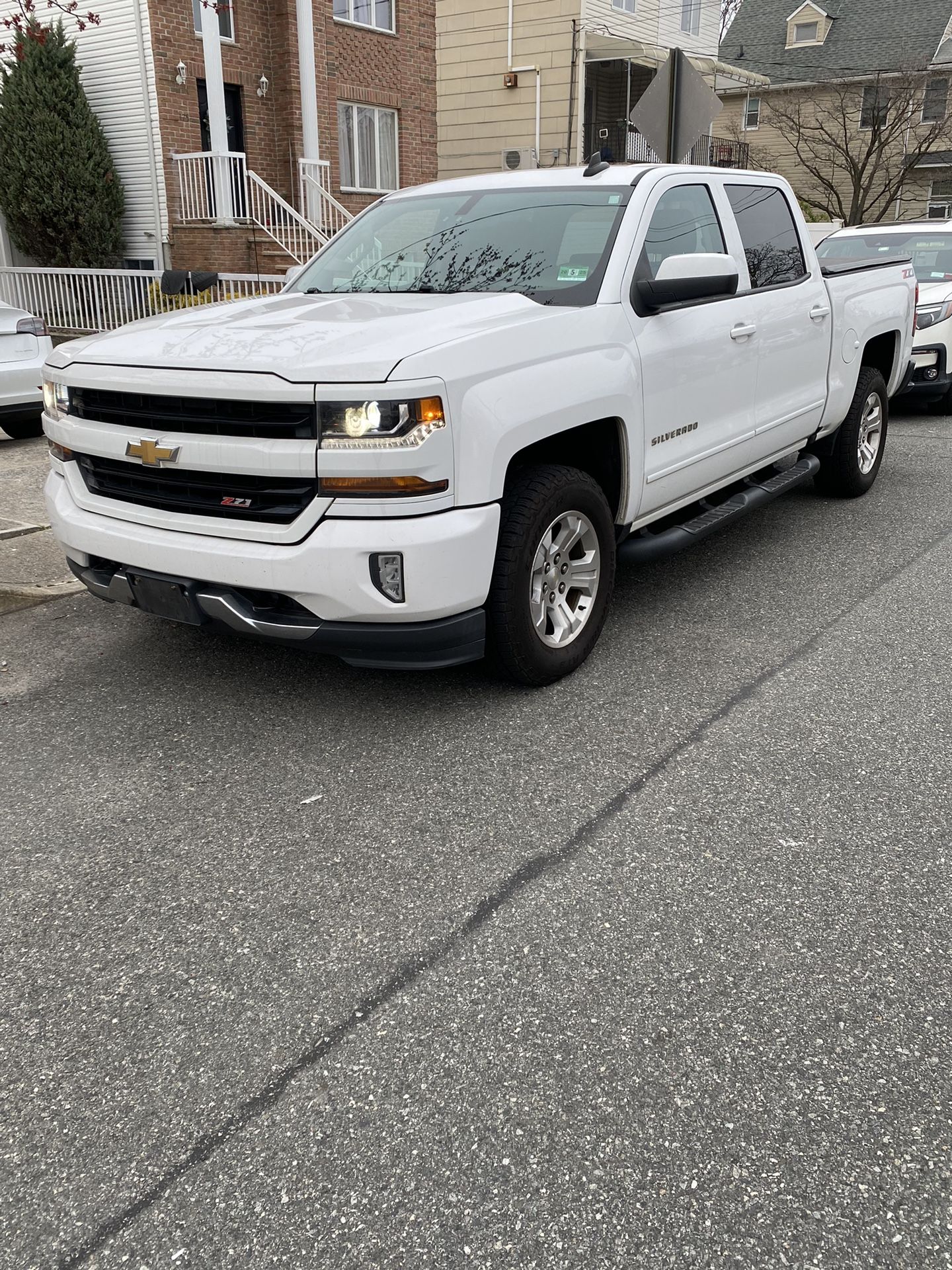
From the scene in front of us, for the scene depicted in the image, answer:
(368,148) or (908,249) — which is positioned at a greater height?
(368,148)

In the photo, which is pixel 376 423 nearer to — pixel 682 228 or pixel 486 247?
pixel 486 247

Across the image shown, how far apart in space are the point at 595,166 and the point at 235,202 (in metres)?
14.7

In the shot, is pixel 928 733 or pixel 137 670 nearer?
pixel 928 733

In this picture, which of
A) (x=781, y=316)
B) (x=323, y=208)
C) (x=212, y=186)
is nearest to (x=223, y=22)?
(x=212, y=186)

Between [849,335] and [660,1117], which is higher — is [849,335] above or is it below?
above

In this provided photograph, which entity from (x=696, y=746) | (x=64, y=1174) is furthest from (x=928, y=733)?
(x=64, y=1174)

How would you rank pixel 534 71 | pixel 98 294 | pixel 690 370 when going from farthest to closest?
pixel 534 71 < pixel 98 294 < pixel 690 370

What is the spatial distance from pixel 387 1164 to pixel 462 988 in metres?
0.54

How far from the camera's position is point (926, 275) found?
11.2 m

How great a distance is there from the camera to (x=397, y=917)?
2.89 metres

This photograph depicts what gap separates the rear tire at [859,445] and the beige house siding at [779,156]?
33.9 meters

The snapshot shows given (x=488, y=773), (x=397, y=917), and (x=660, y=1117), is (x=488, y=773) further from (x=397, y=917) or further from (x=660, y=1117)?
(x=660, y=1117)

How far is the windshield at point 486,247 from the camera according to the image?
4.50 meters

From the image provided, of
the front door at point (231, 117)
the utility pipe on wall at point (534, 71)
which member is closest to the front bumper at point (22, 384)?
the front door at point (231, 117)
